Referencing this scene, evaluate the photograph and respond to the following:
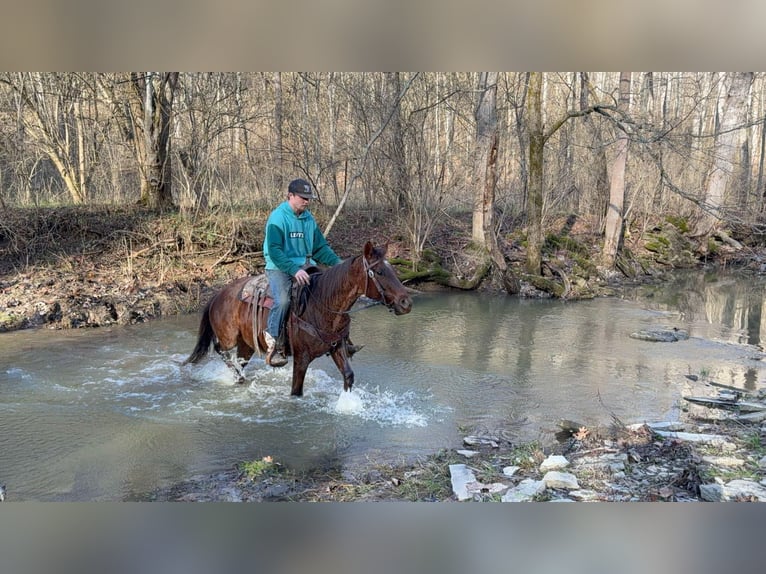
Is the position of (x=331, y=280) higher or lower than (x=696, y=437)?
higher

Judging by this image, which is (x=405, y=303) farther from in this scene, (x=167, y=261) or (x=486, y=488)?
(x=167, y=261)

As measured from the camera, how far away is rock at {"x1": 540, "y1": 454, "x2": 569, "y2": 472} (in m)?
4.05

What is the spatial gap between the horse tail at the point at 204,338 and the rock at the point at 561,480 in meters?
4.66

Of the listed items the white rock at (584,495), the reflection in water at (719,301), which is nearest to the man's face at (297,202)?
the white rock at (584,495)

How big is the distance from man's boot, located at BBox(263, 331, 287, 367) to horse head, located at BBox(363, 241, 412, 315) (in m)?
1.41

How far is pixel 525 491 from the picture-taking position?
11.8 ft

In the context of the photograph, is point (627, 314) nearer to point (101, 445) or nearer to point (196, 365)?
point (196, 365)

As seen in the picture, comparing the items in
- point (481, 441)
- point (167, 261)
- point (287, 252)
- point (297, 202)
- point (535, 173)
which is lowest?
point (481, 441)

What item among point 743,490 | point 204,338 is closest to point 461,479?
point 743,490

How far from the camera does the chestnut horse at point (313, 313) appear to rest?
491cm

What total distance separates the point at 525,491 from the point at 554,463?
1.93 ft

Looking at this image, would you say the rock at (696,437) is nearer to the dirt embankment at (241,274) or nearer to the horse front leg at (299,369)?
the dirt embankment at (241,274)
